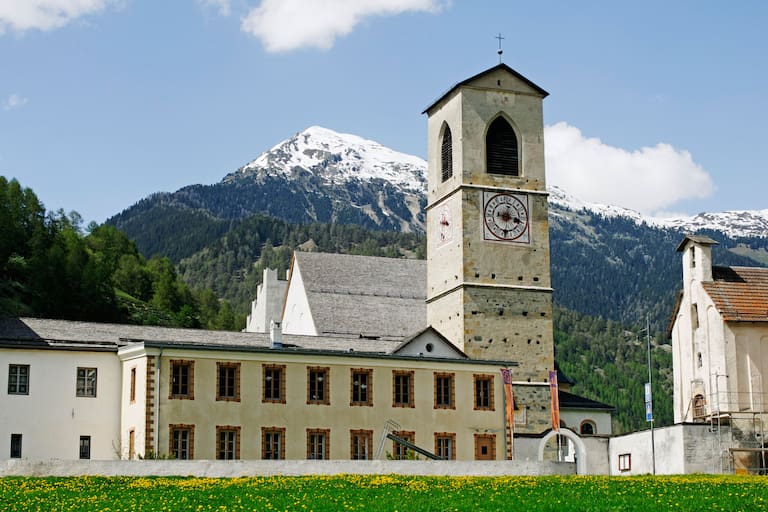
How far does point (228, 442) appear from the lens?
63.0m

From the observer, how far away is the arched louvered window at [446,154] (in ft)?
280

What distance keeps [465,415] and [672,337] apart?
2161 centimetres

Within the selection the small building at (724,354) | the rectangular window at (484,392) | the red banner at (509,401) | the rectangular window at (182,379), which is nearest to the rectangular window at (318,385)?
the rectangular window at (182,379)

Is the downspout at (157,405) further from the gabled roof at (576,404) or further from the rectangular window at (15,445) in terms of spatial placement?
the gabled roof at (576,404)

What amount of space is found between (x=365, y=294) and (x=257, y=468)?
146 feet

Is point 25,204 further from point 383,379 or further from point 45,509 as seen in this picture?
point 45,509

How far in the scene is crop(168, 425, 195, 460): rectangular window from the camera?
61406 millimetres

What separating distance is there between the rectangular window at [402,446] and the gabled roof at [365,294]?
21.6 meters

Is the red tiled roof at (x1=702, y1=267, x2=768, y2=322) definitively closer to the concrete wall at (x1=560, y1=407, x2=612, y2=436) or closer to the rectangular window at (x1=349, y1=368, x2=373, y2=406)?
the concrete wall at (x1=560, y1=407, x2=612, y2=436)

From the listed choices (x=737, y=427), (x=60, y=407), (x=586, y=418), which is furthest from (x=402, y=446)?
(x=586, y=418)

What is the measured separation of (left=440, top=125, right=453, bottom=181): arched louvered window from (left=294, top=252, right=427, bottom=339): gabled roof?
38.0 ft

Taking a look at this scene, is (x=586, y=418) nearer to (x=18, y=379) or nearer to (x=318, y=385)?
(x=318, y=385)

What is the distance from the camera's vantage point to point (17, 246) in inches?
4540

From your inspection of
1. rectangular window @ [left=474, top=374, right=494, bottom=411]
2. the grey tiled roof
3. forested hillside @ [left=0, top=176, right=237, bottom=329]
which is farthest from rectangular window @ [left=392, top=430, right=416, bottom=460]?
forested hillside @ [left=0, top=176, right=237, bottom=329]
